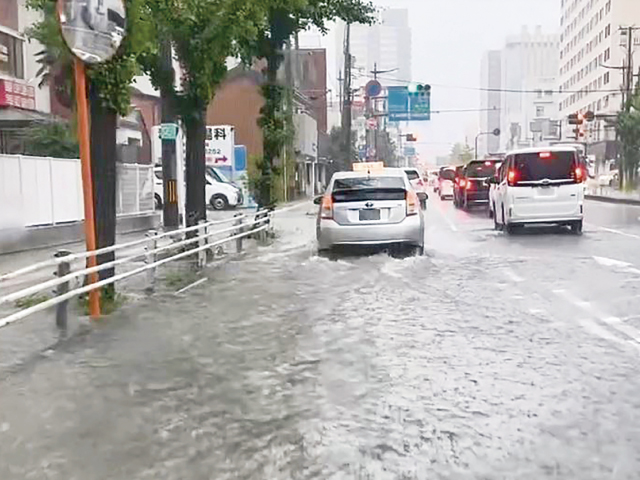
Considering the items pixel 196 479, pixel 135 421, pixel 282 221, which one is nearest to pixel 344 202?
pixel 135 421

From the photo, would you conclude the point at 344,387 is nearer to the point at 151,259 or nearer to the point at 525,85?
the point at 151,259

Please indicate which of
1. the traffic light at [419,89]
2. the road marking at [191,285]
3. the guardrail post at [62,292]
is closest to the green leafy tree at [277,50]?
the road marking at [191,285]

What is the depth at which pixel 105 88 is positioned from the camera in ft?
34.0

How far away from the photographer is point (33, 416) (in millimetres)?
6047

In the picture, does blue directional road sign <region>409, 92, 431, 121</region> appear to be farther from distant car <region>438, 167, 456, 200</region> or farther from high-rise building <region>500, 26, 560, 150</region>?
high-rise building <region>500, 26, 560, 150</region>

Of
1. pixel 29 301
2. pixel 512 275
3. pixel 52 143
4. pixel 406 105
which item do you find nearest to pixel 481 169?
pixel 406 105

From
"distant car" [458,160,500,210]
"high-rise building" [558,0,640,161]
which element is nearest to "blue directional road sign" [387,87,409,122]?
"distant car" [458,160,500,210]

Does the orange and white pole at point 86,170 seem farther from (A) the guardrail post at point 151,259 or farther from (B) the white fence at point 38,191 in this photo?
(B) the white fence at point 38,191

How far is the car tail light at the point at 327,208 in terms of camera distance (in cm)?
1553

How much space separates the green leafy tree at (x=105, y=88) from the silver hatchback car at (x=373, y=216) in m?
5.18

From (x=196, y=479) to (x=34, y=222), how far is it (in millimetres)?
14817

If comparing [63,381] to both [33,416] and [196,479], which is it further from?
[196,479]

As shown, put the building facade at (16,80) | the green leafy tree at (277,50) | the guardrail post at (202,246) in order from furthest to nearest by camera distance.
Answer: the building facade at (16,80) → the green leafy tree at (277,50) → the guardrail post at (202,246)

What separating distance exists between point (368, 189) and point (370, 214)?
1.47 feet
